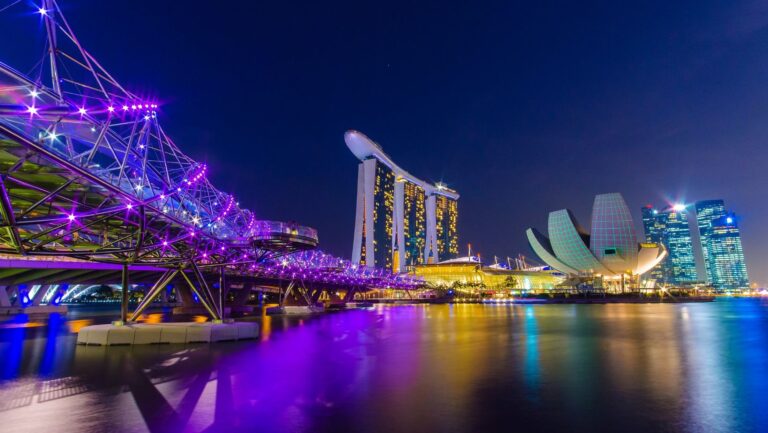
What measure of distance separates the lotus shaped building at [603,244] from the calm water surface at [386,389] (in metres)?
101

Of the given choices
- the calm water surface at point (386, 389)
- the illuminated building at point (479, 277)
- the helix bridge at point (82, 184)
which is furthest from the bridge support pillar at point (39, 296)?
the illuminated building at point (479, 277)

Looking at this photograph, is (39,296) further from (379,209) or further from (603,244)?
(379,209)

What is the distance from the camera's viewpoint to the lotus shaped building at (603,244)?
112875 millimetres

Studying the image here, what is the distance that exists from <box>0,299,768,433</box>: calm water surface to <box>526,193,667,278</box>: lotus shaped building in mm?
100967

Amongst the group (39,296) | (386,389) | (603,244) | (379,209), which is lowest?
(386,389)

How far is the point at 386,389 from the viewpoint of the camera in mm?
11383

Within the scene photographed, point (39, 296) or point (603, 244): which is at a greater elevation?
point (603, 244)

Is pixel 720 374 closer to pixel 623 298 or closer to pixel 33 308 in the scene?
pixel 33 308

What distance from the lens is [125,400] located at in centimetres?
1010

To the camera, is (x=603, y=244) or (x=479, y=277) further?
(x=479, y=277)

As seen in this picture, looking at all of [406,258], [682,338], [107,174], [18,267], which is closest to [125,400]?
[107,174]

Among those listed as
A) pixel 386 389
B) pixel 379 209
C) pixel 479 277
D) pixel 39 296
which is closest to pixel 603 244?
pixel 479 277

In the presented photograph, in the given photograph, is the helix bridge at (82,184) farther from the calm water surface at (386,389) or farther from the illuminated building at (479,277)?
the illuminated building at (479,277)

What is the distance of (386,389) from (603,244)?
11770 centimetres
